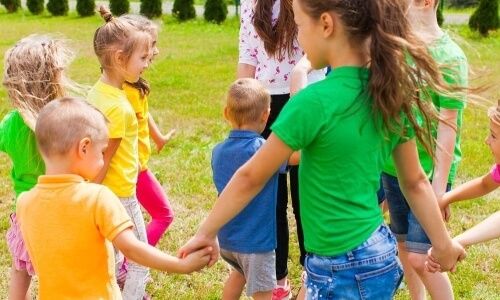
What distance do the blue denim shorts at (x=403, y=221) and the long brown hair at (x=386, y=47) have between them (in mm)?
1040

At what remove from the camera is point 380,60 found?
7.55ft

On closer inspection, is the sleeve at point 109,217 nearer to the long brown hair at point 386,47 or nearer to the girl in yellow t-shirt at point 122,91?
the long brown hair at point 386,47

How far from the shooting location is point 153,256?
2590mm

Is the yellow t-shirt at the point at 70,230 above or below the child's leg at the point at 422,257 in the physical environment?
above

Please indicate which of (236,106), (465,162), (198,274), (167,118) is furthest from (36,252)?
(167,118)

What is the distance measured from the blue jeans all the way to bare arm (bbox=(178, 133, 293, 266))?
0.33m

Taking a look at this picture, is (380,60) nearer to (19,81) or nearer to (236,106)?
(236,106)

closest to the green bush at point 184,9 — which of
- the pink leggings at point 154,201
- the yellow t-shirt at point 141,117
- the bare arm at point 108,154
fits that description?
the pink leggings at point 154,201

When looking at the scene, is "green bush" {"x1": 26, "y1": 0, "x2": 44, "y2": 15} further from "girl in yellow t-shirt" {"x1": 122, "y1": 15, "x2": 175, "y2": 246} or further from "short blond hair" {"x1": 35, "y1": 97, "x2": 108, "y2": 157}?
"short blond hair" {"x1": 35, "y1": 97, "x2": 108, "y2": 157}

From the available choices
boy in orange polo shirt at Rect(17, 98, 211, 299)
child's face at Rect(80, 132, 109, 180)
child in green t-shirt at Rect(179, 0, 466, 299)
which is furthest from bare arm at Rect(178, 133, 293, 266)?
child's face at Rect(80, 132, 109, 180)

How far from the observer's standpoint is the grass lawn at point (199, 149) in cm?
439

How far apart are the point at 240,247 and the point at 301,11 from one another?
4.48 feet

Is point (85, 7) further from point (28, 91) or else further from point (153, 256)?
point (153, 256)

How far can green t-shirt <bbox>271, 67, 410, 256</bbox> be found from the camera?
2.28 metres
